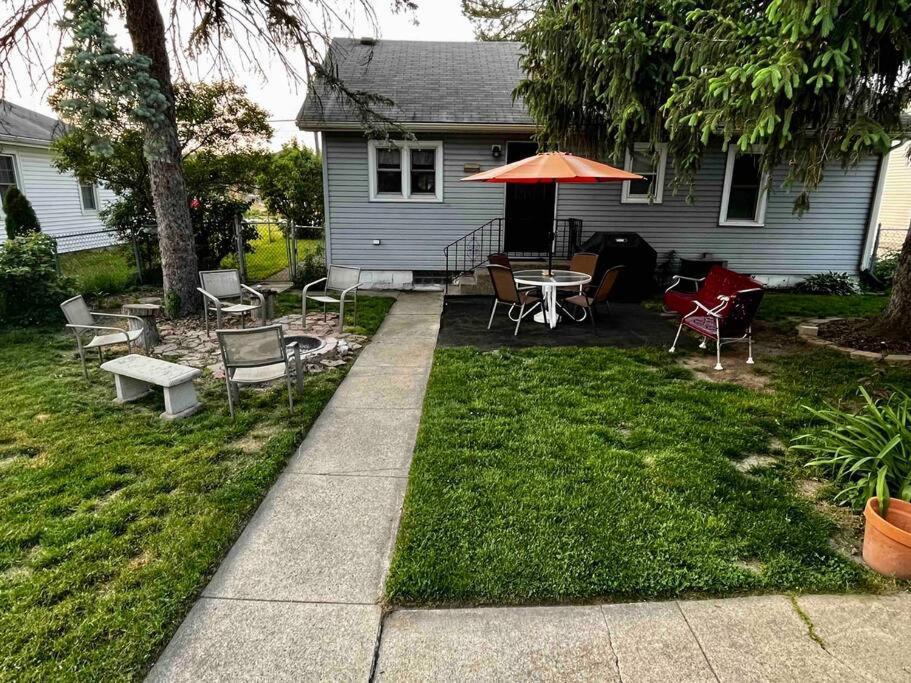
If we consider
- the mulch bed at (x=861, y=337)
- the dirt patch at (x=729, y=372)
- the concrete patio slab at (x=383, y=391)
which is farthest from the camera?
the mulch bed at (x=861, y=337)

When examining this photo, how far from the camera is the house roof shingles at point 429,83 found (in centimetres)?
959

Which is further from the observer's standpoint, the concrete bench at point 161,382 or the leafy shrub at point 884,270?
the leafy shrub at point 884,270

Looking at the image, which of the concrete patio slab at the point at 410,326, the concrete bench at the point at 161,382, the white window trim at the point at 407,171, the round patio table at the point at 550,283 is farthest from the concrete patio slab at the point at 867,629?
the white window trim at the point at 407,171

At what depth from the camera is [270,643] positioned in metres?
2.19

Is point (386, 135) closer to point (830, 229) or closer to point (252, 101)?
point (252, 101)

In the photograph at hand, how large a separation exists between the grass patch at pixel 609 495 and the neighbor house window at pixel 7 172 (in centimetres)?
1538

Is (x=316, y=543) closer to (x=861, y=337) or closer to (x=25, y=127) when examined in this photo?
(x=861, y=337)

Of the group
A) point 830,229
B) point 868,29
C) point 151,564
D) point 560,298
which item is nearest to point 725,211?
point 830,229

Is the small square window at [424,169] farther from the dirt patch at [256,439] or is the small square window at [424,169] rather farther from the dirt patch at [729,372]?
the dirt patch at [256,439]

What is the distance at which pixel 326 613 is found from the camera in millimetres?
2354

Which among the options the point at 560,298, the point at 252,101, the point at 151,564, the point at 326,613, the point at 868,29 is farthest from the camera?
the point at 252,101

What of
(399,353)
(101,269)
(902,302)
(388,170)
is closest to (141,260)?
(101,269)

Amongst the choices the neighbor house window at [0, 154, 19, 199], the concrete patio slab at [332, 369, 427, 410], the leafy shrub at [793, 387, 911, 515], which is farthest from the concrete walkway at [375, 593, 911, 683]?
the neighbor house window at [0, 154, 19, 199]

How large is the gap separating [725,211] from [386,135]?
6862 millimetres
